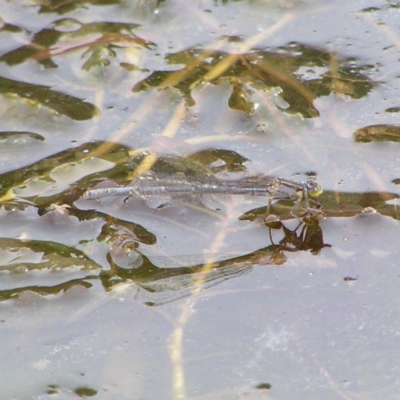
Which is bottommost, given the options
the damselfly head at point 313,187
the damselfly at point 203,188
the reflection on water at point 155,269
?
the reflection on water at point 155,269

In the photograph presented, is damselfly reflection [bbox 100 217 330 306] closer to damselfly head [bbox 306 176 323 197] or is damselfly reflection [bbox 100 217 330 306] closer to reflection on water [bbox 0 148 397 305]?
reflection on water [bbox 0 148 397 305]

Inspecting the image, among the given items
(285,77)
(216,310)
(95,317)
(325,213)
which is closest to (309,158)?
(325,213)

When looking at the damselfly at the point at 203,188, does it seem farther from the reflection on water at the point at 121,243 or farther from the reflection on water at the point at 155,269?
the reflection on water at the point at 155,269

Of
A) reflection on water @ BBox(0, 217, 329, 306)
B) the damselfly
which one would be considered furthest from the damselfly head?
reflection on water @ BBox(0, 217, 329, 306)

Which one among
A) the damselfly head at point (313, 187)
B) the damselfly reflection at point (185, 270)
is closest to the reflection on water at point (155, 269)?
the damselfly reflection at point (185, 270)

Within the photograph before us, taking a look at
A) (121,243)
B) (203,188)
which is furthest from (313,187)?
(121,243)

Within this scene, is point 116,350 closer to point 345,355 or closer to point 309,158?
point 345,355

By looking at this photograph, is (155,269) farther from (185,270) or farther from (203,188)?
(203,188)
